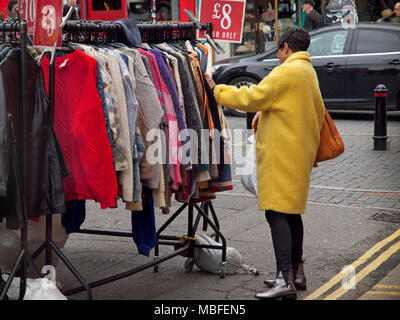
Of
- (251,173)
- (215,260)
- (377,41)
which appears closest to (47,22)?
(251,173)

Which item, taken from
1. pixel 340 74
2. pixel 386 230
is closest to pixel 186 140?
pixel 386 230

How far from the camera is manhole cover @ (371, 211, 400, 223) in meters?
7.69

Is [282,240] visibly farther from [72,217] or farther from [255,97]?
[72,217]

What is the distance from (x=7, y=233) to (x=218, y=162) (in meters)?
1.62

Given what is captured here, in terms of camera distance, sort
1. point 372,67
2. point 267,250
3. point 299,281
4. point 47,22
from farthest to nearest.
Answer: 1. point 372,67
2. point 267,250
3. point 299,281
4. point 47,22

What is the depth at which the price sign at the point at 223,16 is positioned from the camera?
674 centimetres

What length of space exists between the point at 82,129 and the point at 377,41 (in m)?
10.6

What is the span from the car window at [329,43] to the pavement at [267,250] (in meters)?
5.26

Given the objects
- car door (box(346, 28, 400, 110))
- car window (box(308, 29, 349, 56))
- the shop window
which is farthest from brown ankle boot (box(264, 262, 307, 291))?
the shop window

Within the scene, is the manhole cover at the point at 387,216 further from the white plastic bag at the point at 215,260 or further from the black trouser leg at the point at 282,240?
the black trouser leg at the point at 282,240

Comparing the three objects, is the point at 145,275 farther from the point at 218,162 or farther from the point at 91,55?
the point at 91,55

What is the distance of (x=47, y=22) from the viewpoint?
4586mm

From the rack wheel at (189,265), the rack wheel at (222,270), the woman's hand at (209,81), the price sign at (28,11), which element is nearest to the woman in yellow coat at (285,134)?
the woman's hand at (209,81)
